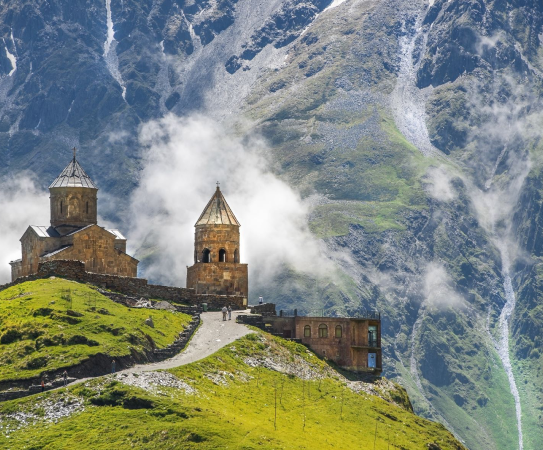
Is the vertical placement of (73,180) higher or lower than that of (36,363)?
higher

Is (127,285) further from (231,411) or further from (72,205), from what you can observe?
(231,411)

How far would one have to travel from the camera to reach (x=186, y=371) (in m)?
109

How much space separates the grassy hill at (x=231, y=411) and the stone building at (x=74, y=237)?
86.2 feet

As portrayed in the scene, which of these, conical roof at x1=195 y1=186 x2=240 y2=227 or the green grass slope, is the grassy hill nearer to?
the green grass slope

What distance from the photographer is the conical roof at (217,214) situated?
152 meters

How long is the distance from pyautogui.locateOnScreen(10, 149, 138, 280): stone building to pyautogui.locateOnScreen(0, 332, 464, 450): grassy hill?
26278 mm

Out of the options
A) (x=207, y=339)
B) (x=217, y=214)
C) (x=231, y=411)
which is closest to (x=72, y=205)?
(x=217, y=214)

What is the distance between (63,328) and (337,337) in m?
35.7

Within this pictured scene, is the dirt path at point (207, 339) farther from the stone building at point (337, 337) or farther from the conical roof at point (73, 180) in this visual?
the conical roof at point (73, 180)

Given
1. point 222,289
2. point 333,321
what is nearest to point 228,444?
point 333,321

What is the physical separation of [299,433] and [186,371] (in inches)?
436

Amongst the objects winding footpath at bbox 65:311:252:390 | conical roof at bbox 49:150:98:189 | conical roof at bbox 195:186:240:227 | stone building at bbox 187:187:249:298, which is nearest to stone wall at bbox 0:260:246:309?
winding footpath at bbox 65:311:252:390

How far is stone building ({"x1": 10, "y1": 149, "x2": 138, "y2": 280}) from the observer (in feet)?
482

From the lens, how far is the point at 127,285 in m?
137
